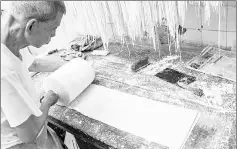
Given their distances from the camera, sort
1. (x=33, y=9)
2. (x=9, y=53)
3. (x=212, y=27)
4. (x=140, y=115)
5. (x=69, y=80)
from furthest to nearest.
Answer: (x=212, y=27) → (x=69, y=80) → (x=140, y=115) → (x=9, y=53) → (x=33, y=9)

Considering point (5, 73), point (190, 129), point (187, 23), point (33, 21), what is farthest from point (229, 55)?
point (5, 73)

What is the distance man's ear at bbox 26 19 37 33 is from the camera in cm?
95

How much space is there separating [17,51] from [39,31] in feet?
0.60

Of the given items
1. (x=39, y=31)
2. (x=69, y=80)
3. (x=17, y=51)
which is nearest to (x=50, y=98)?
(x=69, y=80)

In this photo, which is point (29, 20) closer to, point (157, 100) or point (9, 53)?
point (9, 53)

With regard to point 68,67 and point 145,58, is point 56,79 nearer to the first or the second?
point 68,67

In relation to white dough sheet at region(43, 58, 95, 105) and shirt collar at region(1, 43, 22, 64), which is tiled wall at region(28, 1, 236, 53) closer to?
white dough sheet at region(43, 58, 95, 105)

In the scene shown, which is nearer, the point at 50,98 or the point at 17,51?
the point at 17,51

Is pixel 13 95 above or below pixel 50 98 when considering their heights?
above

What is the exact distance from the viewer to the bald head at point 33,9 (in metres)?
0.92

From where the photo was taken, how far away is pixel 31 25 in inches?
38.3

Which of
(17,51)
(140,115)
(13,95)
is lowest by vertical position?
(140,115)

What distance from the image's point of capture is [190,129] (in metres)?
1.19

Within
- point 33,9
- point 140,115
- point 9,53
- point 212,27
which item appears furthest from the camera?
point 212,27
